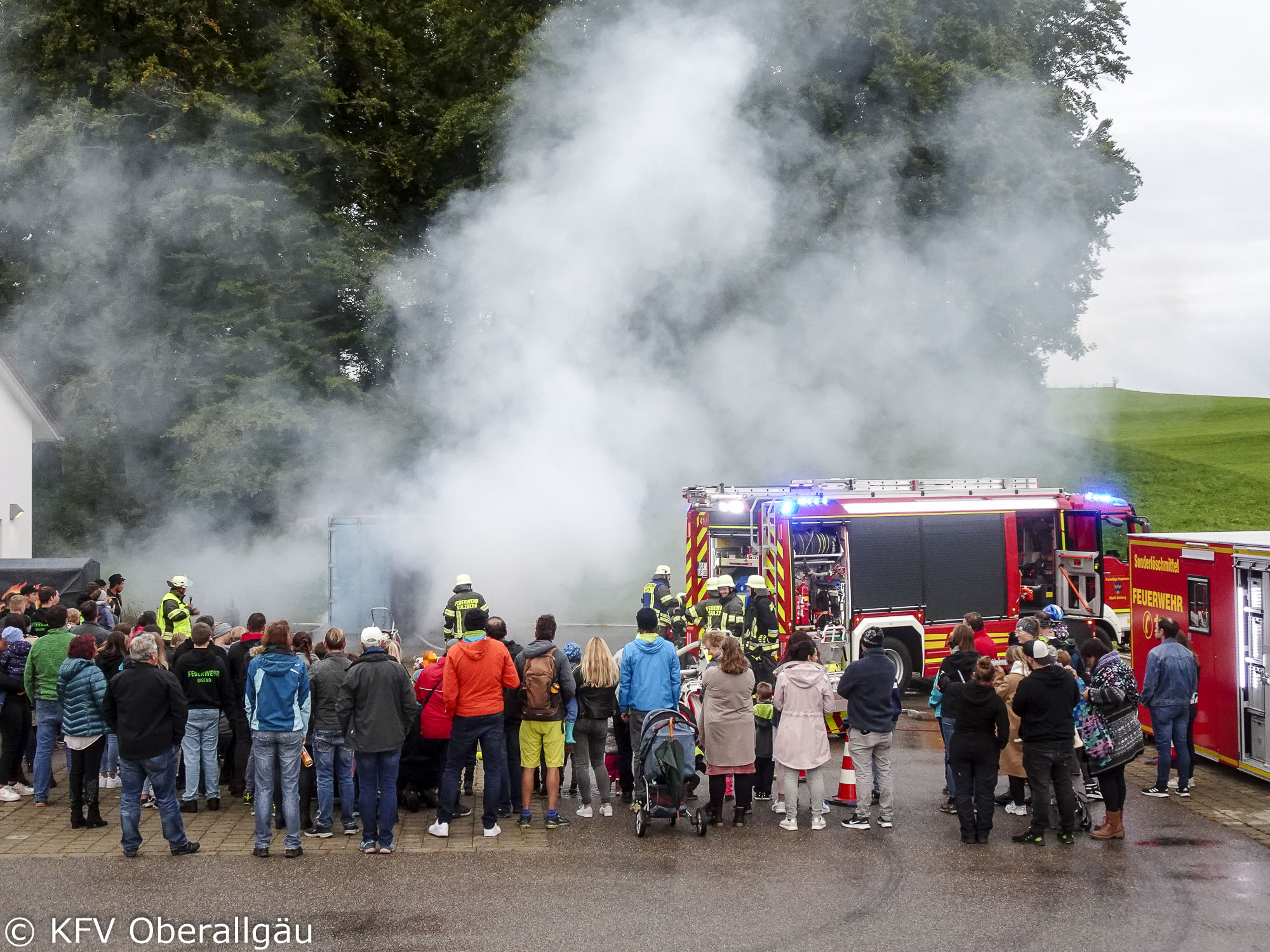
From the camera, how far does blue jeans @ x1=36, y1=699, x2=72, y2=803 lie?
800 cm

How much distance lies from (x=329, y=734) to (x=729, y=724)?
106 inches

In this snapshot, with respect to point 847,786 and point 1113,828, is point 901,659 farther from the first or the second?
point 1113,828

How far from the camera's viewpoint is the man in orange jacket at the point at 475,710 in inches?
281

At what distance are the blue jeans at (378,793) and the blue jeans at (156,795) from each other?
112cm

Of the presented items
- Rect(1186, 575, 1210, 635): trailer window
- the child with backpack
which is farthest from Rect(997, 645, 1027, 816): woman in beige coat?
the child with backpack

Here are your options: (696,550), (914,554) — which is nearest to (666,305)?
(696,550)

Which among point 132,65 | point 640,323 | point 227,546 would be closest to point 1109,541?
point 640,323

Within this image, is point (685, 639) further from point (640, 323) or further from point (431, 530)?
point (640, 323)

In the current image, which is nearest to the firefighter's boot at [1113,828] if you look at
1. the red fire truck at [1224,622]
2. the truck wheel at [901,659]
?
the red fire truck at [1224,622]

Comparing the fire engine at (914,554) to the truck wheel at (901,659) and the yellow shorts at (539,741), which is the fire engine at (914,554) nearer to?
the truck wheel at (901,659)

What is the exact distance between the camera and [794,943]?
5430 mm

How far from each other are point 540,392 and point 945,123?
10.1 m

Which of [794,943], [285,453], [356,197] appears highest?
[356,197]

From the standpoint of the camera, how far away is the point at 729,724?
746 centimetres
